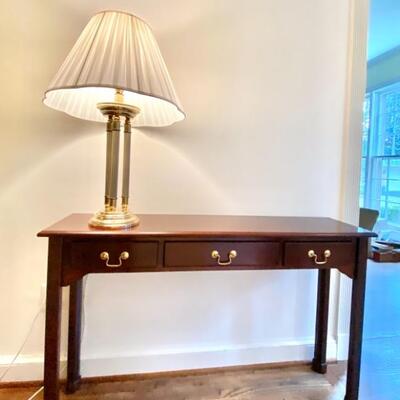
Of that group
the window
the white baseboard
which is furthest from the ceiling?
the white baseboard

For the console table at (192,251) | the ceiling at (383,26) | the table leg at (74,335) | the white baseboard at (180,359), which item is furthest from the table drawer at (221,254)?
the ceiling at (383,26)

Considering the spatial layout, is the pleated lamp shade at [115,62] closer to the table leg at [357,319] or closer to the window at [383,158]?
the table leg at [357,319]

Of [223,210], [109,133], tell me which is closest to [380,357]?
[223,210]

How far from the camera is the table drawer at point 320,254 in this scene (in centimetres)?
122

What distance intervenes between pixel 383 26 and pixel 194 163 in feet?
11.1

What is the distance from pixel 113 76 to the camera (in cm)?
98

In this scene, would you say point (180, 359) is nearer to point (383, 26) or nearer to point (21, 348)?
point (21, 348)

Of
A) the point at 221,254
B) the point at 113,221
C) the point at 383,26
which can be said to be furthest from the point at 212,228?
the point at 383,26

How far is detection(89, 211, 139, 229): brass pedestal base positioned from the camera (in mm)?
1132

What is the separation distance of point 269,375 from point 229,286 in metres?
0.50

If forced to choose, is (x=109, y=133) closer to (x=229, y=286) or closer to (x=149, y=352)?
(x=229, y=286)

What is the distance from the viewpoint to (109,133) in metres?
1.18

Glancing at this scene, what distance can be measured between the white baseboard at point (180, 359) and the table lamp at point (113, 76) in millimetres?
807

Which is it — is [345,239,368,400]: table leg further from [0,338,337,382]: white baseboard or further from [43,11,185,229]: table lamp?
[43,11,185,229]: table lamp
